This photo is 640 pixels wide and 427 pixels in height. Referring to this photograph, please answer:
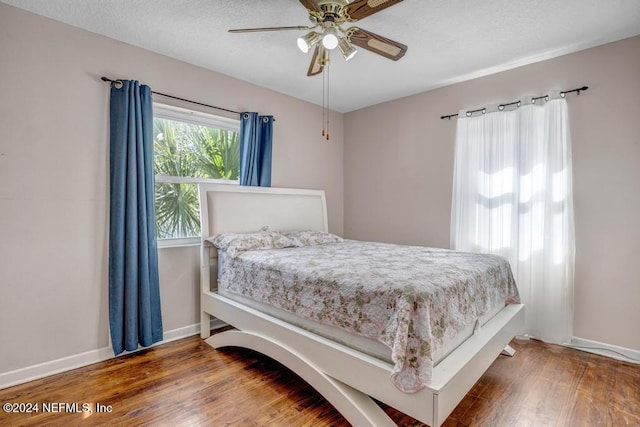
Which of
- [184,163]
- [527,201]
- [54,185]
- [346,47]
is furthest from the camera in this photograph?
[184,163]

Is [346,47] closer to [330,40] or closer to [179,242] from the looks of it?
[330,40]

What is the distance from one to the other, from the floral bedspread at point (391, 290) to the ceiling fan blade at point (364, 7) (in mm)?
1483

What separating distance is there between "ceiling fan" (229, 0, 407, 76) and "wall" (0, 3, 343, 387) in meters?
1.45

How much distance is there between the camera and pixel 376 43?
2.07 m

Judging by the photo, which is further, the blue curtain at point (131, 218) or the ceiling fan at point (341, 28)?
the blue curtain at point (131, 218)

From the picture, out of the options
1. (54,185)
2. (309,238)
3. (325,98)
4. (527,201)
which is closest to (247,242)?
(309,238)

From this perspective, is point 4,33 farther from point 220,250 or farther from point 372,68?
point 372,68

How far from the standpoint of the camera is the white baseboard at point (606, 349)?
253 centimetres

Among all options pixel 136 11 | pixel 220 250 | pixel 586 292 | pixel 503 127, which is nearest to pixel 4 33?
pixel 136 11

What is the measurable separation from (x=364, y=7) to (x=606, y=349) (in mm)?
3264

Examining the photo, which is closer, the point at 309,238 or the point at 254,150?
the point at 309,238

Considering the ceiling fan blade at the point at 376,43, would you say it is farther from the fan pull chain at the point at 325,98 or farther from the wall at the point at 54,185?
the wall at the point at 54,185

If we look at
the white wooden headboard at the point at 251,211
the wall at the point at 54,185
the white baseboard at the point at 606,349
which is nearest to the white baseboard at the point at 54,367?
the wall at the point at 54,185

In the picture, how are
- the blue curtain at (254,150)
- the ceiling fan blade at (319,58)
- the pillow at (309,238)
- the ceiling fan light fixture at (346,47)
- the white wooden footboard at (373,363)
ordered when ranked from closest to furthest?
1. the white wooden footboard at (373,363)
2. the ceiling fan light fixture at (346,47)
3. the ceiling fan blade at (319,58)
4. the pillow at (309,238)
5. the blue curtain at (254,150)
